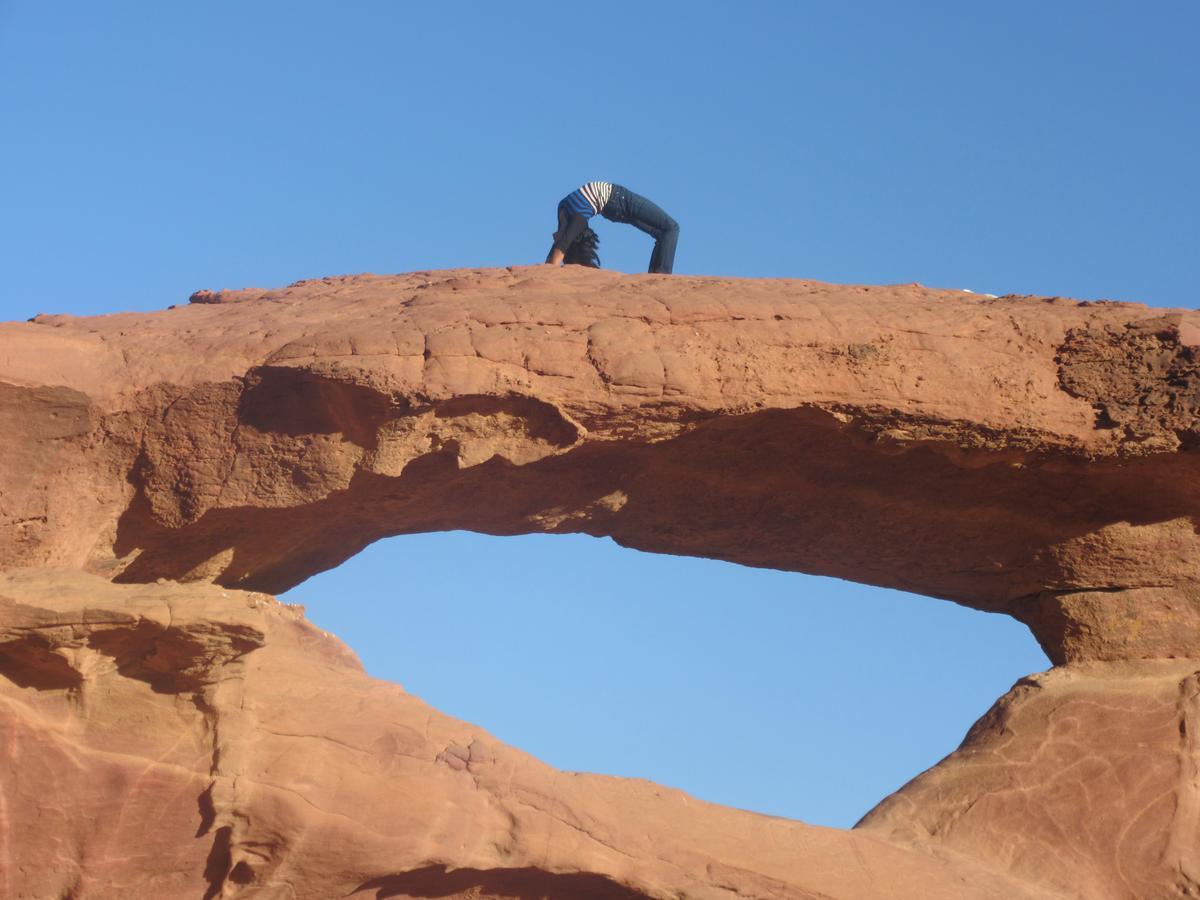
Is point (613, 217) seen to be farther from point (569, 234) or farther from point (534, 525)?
point (534, 525)

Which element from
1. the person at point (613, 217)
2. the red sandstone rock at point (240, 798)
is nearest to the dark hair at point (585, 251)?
the person at point (613, 217)

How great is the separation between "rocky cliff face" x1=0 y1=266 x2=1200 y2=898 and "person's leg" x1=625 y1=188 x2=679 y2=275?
6.46ft

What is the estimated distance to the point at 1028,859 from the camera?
7012 mm

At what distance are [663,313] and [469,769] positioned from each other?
7.75 feet

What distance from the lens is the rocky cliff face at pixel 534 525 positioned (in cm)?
623

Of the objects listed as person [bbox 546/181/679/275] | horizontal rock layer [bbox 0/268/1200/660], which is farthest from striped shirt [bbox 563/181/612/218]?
horizontal rock layer [bbox 0/268/1200/660]

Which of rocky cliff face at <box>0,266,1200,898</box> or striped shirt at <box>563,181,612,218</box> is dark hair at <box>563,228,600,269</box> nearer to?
striped shirt at <box>563,181,612,218</box>

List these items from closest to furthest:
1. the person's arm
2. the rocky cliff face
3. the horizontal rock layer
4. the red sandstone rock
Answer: the red sandstone rock, the rocky cliff face, the horizontal rock layer, the person's arm

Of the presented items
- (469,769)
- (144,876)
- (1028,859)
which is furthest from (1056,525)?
(144,876)

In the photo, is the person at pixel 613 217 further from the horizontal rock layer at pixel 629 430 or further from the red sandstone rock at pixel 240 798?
the red sandstone rock at pixel 240 798

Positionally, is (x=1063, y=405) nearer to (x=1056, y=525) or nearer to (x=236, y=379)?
(x=1056, y=525)

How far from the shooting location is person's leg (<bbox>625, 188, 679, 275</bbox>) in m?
9.73

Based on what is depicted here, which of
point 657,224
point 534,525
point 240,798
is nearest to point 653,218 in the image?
point 657,224

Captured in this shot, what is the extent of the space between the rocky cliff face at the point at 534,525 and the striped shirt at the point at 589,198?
1801 millimetres
